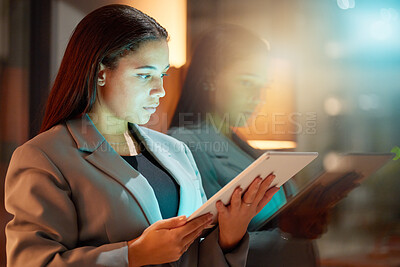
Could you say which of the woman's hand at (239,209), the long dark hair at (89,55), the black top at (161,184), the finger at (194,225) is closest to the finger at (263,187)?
the woman's hand at (239,209)

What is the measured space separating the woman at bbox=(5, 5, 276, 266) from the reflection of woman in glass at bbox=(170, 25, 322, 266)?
0.54 metres

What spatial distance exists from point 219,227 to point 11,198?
1.95 ft

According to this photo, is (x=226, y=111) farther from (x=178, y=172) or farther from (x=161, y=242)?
(x=161, y=242)

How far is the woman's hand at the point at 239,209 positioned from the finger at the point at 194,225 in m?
0.05

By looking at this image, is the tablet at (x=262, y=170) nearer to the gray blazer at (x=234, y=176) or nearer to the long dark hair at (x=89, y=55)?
the long dark hair at (x=89, y=55)

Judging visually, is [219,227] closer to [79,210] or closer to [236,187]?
[236,187]

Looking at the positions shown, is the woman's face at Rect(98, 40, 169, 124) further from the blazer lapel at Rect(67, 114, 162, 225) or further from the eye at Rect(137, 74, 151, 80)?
the blazer lapel at Rect(67, 114, 162, 225)

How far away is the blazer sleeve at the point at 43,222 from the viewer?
100 centimetres

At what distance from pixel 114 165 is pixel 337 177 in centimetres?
115

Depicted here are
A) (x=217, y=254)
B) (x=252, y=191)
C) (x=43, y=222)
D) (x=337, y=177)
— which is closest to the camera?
(x=43, y=222)

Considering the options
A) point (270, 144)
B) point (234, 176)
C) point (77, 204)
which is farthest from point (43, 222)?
point (270, 144)

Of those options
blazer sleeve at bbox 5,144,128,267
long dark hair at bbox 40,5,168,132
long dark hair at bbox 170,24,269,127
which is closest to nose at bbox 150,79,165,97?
long dark hair at bbox 40,5,168,132

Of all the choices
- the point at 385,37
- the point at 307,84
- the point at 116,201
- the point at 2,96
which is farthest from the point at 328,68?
the point at 2,96

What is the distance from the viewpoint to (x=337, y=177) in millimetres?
1895
